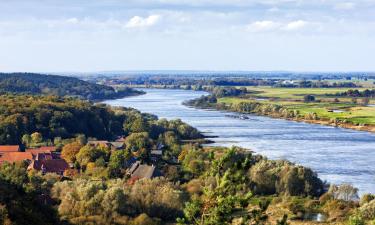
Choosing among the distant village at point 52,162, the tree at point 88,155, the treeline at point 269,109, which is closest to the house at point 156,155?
the distant village at point 52,162

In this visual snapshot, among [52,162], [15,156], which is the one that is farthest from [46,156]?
[52,162]

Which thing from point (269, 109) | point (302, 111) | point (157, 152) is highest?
point (157, 152)

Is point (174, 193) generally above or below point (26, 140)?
above

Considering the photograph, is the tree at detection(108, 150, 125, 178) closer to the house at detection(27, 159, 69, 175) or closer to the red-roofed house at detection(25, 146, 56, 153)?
the house at detection(27, 159, 69, 175)

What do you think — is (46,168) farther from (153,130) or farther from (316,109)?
(316,109)

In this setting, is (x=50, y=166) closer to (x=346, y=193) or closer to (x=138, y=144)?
(x=138, y=144)

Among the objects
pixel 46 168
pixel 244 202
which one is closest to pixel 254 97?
pixel 46 168

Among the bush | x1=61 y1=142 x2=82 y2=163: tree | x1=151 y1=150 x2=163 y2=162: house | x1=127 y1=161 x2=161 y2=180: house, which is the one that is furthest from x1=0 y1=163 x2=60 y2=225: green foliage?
x1=151 y1=150 x2=163 y2=162: house
